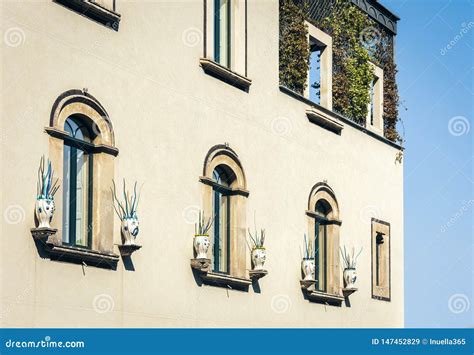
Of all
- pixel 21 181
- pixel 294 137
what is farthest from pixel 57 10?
pixel 294 137

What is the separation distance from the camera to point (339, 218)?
2780cm

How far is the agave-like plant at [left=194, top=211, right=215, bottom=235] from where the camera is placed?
72.1 ft

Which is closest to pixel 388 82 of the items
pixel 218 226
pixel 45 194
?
pixel 218 226

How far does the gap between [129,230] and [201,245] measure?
2.18 metres

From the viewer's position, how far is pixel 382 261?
100.0ft

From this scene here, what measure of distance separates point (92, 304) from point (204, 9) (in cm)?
671

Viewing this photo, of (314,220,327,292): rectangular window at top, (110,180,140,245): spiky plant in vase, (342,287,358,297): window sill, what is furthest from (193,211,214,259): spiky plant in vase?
(342,287,358,297): window sill

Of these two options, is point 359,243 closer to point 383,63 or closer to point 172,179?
point 383,63

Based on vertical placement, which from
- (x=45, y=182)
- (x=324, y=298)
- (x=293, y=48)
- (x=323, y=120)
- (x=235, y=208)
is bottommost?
(x=324, y=298)

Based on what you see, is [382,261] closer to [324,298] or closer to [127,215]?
[324,298]

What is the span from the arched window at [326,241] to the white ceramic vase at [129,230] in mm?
7945

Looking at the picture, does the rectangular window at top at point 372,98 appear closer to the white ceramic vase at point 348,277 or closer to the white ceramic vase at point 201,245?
the white ceramic vase at point 348,277

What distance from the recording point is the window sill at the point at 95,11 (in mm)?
19172

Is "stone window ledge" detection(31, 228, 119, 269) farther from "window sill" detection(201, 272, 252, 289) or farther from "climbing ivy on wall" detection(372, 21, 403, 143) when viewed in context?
"climbing ivy on wall" detection(372, 21, 403, 143)
